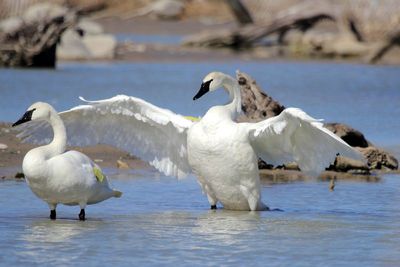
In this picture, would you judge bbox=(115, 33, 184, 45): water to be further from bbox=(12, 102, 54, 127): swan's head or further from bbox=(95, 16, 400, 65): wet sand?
bbox=(12, 102, 54, 127): swan's head

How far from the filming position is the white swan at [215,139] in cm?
1066

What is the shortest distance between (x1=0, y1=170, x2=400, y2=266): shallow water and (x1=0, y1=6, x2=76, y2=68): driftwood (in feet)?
43.9

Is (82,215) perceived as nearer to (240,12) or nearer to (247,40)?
(247,40)

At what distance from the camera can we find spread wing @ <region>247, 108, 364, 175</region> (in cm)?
1050

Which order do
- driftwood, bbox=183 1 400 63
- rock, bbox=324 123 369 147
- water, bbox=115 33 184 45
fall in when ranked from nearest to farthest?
rock, bbox=324 123 369 147 < driftwood, bbox=183 1 400 63 < water, bbox=115 33 184 45

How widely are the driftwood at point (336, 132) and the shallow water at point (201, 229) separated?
1.01 meters

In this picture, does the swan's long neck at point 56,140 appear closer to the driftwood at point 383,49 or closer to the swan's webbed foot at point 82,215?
the swan's webbed foot at point 82,215

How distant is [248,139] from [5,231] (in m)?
2.46

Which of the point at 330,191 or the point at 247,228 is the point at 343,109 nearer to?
the point at 330,191

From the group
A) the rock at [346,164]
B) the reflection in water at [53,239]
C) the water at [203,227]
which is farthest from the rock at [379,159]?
the reflection in water at [53,239]

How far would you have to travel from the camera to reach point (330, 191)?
12477 millimetres

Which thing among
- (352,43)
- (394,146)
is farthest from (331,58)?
(394,146)

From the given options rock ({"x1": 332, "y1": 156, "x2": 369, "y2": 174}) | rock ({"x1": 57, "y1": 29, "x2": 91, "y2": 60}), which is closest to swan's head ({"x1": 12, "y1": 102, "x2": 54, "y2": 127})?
rock ({"x1": 332, "y1": 156, "x2": 369, "y2": 174})

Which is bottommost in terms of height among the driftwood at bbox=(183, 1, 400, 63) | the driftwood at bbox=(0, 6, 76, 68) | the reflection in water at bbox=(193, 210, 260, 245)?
the reflection in water at bbox=(193, 210, 260, 245)
